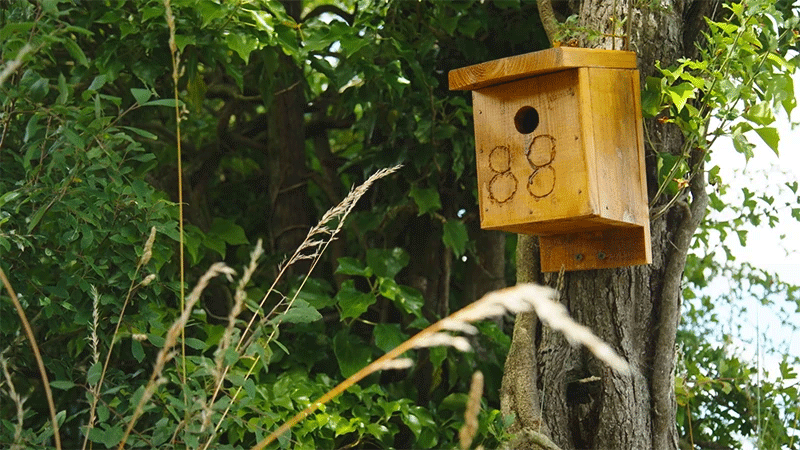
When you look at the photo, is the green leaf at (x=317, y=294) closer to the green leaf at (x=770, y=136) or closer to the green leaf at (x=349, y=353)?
the green leaf at (x=349, y=353)

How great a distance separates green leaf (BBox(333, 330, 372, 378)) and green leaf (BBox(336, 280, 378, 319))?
17 cm

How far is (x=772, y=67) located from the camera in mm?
2504

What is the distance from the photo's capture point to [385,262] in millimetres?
3492

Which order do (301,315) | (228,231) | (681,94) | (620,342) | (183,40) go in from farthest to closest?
(228,231), (183,40), (620,342), (681,94), (301,315)

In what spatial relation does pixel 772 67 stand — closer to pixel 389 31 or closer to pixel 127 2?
pixel 389 31

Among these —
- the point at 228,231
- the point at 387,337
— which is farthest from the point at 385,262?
the point at 228,231

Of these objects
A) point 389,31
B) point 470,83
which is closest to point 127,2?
point 389,31

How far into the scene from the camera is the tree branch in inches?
104

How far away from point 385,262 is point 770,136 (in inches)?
58.9

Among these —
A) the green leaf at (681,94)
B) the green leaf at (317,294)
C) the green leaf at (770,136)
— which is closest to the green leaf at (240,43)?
the green leaf at (317,294)

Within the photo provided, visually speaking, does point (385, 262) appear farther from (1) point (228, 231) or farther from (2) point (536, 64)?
(2) point (536, 64)

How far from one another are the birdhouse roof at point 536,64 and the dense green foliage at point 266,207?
0.46ft

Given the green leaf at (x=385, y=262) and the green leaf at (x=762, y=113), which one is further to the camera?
the green leaf at (x=385, y=262)

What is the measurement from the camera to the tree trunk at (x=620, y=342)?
263 centimetres
